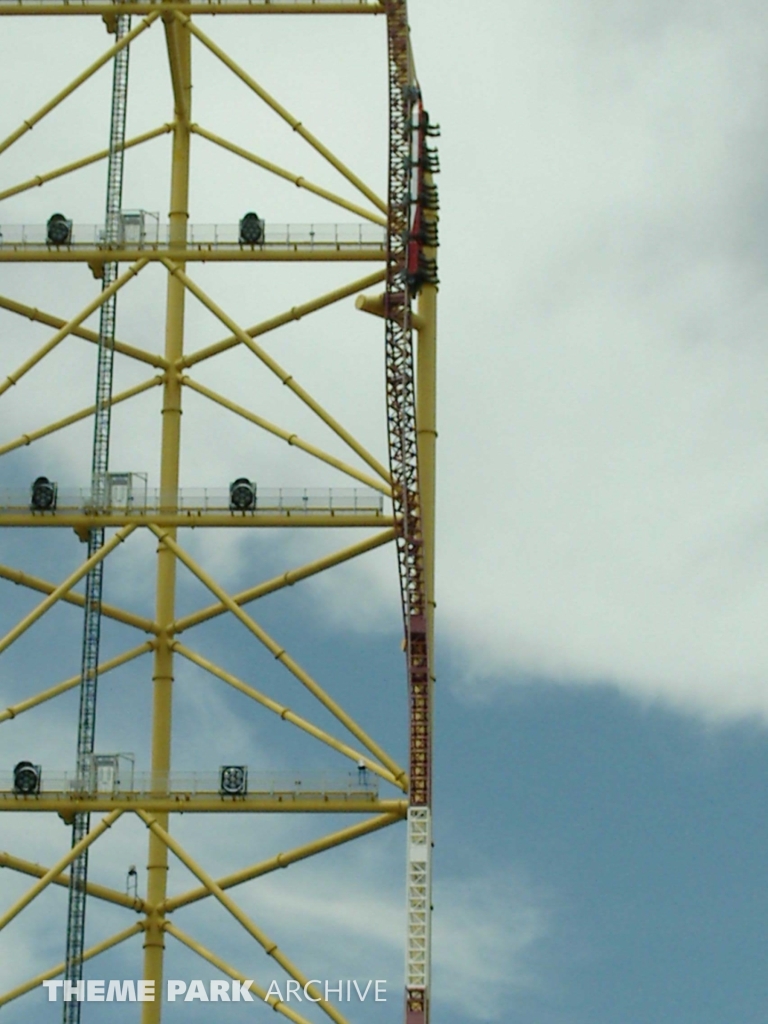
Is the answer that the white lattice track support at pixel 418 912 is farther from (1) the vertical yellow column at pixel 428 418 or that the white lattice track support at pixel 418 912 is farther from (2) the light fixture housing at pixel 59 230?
(2) the light fixture housing at pixel 59 230

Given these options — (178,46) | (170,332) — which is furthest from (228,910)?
(178,46)

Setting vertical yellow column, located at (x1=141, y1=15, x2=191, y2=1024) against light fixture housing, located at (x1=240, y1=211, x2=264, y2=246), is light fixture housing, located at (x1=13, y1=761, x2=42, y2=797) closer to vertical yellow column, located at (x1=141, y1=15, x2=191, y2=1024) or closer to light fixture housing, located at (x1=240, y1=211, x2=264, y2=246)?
vertical yellow column, located at (x1=141, y1=15, x2=191, y2=1024)

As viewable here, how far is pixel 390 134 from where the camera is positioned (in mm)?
72312

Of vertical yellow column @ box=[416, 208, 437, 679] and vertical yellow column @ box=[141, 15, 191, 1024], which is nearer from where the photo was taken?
vertical yellow column @ box=[141, 15, 191, 1024]

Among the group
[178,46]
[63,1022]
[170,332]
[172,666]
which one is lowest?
[63,1022]

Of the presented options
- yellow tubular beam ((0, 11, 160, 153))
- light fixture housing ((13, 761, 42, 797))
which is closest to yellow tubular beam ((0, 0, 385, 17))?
yellow tubular beam ((0, 11, 160, 153))

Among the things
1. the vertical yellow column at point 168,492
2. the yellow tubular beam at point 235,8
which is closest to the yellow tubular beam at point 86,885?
the vertical yellow column at point 168,492

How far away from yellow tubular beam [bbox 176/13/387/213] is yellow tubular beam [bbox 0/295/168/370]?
18.3 ft

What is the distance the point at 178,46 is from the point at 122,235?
436cm

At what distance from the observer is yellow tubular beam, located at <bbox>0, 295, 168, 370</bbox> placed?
7200 cm

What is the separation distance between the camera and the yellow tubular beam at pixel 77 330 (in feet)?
236

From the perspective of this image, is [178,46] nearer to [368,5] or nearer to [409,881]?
[368,5]

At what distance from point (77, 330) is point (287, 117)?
626 centimetres

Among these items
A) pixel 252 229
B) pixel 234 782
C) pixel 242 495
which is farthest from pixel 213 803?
pixel 252 229
